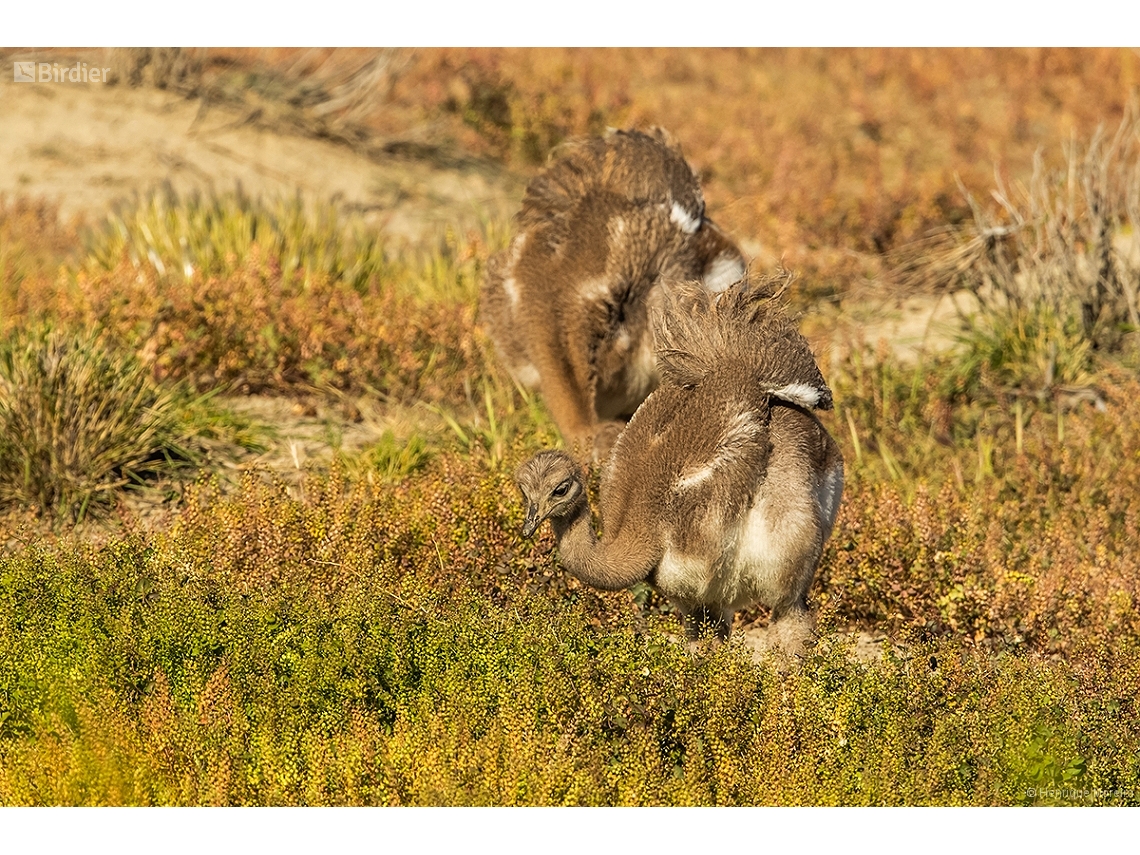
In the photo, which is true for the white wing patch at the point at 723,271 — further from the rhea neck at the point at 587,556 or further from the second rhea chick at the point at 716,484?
the rhea neck at the point at 587,556

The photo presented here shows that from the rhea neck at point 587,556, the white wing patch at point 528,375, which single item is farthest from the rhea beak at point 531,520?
the white wing patch at point 528,375

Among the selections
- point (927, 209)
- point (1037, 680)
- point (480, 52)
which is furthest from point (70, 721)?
point (480, 52)

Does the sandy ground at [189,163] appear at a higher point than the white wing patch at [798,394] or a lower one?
higher

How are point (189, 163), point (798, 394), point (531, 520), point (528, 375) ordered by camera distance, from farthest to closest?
1. point (189, 163)
2. point (528, 375)
3. point (798, 394)
4. point (531, 520)

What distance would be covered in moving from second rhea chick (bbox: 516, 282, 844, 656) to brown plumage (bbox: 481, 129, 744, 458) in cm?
135

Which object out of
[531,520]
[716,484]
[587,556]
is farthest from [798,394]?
[531,520]

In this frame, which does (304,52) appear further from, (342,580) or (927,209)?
(342,580)

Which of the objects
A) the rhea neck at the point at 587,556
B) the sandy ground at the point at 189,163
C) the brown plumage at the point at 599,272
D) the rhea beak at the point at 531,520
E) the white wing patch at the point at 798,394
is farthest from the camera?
the sandy ground at the point at 189,163

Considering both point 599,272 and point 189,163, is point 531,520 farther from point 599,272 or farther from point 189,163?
point 189,163

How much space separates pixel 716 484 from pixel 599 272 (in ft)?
8.10

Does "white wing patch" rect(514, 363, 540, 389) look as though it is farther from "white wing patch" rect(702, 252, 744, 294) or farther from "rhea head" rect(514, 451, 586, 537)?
"rhea head" rect(514, 451, 586, 537)

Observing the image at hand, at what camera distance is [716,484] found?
6.18 meters

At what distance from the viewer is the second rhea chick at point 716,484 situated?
6.18m

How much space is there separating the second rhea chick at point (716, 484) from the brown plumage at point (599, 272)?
1355 mm
